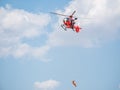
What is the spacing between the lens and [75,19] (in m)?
50.2

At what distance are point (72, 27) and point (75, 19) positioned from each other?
396 cm

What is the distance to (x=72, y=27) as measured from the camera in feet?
176

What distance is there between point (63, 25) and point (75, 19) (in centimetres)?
425

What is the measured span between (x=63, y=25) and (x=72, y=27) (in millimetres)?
3180

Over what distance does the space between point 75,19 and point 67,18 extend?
3.97m

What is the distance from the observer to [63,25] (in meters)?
52.2

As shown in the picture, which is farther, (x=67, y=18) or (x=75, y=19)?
(x=67, y=18)

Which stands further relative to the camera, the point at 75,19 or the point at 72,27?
the point at 72,27

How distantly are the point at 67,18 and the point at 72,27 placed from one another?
10.4 feet
